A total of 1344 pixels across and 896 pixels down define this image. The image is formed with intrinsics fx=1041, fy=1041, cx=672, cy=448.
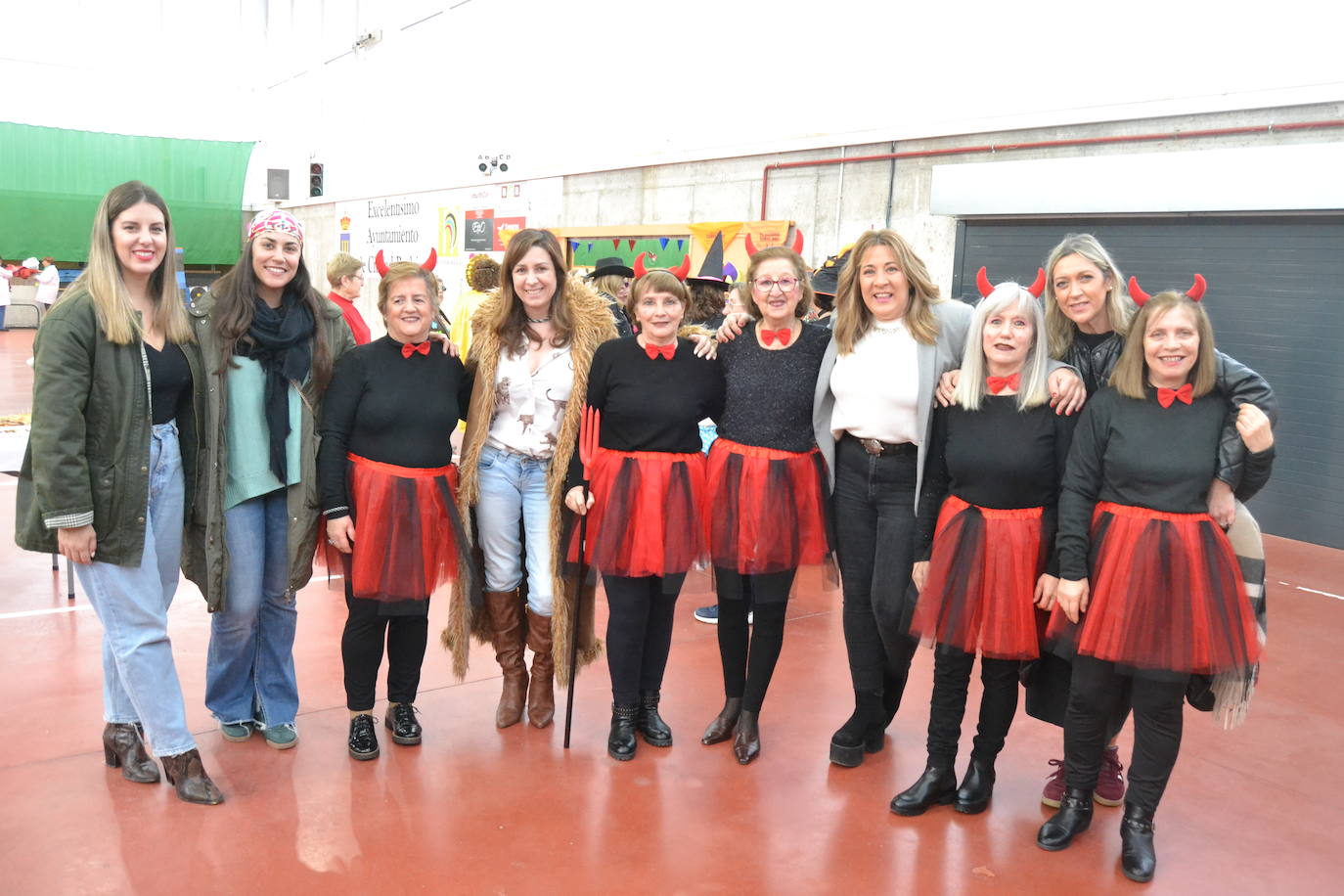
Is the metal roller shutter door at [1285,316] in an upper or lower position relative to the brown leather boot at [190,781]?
upper

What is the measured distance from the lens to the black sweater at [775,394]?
3.12 meters

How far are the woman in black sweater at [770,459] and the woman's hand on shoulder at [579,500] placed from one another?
375mm

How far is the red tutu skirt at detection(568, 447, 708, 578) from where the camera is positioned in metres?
3.09

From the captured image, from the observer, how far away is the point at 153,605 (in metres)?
2.80

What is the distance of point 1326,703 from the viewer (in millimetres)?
3949

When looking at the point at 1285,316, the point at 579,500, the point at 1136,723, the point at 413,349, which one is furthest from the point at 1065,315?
the point at 1285,316

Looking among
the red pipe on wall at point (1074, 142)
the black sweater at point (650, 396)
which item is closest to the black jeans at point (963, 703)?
the black sweater at point (650, 396)

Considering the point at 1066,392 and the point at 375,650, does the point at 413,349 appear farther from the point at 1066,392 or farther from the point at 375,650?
the point at 1066,392

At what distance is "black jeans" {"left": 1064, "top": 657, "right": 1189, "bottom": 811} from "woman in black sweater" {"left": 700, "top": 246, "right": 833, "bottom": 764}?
83 centimetres

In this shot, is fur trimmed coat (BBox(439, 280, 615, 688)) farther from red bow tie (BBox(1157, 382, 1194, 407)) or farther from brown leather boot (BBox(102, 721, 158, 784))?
red bow tie (BBox(1157, 382, 1194, 407))

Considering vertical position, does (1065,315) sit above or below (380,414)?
above

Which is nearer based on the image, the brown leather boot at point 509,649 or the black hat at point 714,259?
the brown leather boot at point 509,649

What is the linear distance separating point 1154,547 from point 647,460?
4.59 feet

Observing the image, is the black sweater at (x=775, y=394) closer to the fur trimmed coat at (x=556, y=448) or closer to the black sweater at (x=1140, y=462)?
the fur trimmed coat at (x=556, y=448)
